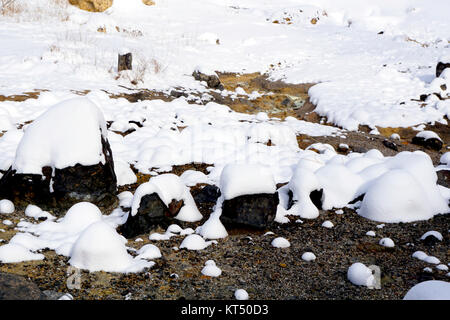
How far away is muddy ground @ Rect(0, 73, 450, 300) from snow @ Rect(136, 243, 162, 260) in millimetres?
87

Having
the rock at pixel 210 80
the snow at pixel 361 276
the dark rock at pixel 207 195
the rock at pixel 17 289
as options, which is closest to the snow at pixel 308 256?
the snow at pixel 361 276

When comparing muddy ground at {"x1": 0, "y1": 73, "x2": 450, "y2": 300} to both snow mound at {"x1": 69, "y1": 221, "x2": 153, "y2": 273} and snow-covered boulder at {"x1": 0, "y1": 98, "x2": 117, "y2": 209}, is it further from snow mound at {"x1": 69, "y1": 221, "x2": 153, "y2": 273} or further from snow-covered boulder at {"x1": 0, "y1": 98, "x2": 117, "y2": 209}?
snow-covered boulder at {"x1": 0, "y1": 98, "x2": 117, "y2": 209}

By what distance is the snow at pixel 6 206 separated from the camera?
3.51 metres

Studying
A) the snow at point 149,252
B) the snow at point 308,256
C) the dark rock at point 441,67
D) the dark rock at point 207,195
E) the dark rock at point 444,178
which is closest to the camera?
the snow at point 149,252

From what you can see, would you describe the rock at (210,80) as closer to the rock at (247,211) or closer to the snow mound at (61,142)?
the snow mound at (61,142)

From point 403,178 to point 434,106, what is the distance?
22.0ft

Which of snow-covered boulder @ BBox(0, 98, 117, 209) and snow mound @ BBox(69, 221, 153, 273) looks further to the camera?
snow-covered boulder @ BBox(0, 98, 117, 209)

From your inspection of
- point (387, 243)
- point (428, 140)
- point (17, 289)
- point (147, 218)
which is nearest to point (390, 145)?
point (428, 140)

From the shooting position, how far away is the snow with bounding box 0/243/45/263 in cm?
271

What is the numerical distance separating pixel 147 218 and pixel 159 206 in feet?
0.56

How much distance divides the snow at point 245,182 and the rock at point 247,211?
0.06 meters

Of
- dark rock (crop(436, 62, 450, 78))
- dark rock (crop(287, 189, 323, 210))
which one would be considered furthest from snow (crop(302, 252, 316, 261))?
dark rock (crop(436, 62, 450, 78))

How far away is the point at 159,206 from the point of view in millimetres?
3504

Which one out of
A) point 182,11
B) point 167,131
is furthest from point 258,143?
point 182,11
